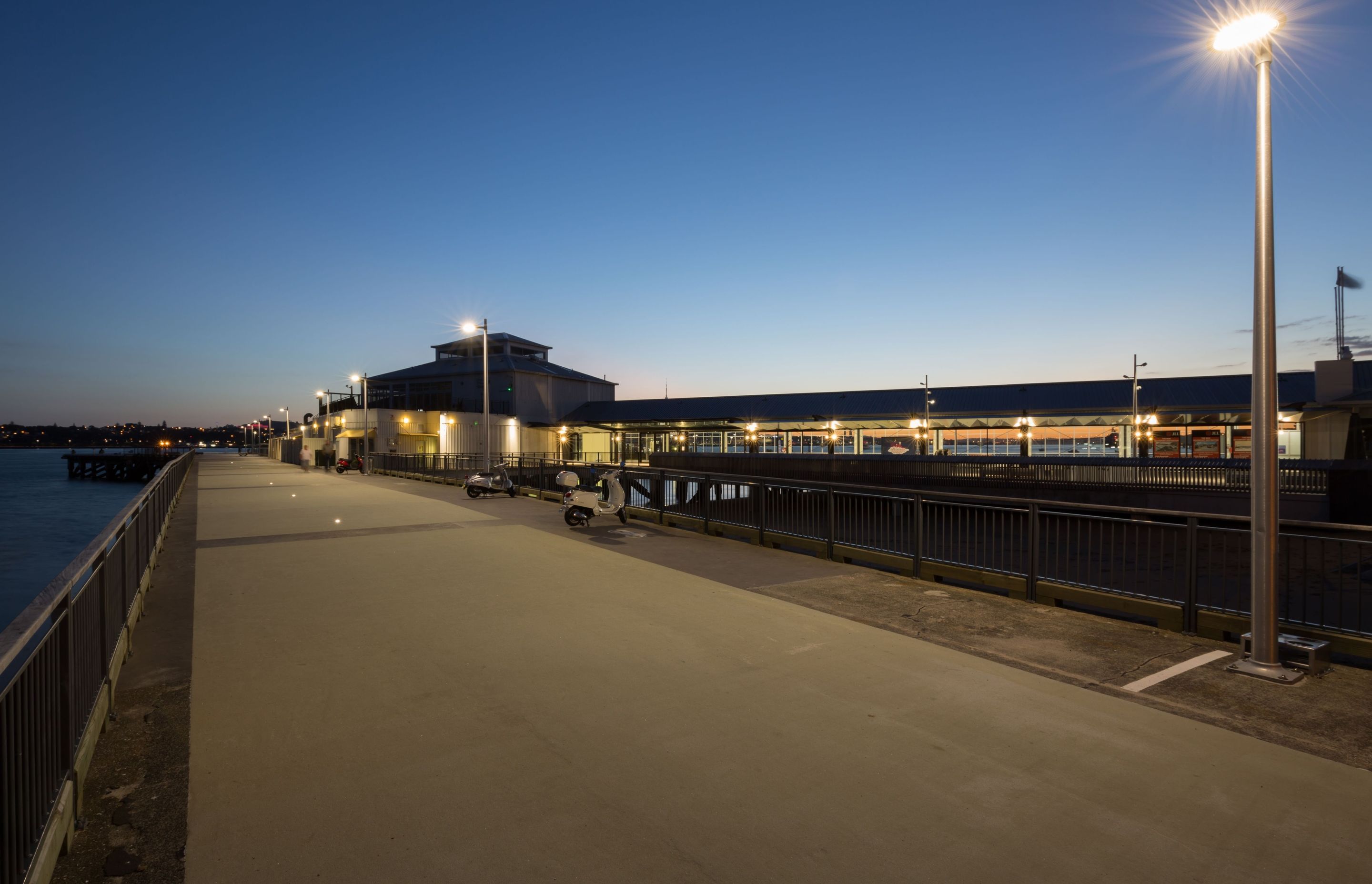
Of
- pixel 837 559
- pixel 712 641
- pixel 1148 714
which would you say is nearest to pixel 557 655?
pixel 712 641

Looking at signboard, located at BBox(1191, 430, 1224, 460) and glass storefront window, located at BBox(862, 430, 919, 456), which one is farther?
glass storefront window, located at BBox(862, 430, 919, 456)

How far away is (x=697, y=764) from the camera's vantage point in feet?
13.7

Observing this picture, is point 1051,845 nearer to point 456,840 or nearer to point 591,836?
point 591,836

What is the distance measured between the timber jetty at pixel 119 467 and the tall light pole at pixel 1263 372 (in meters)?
127

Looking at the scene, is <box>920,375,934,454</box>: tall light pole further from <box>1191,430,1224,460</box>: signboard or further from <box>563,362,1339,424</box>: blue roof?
<box>1191,430,1224,460</box>: signboard

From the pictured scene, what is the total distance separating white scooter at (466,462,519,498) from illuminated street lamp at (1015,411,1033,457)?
121ft

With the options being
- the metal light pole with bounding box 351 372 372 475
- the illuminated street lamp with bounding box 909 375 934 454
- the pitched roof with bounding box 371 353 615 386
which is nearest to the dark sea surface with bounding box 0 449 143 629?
the metal light pole with bounding box 351 372 372 475

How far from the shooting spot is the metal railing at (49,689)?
281 centimetres

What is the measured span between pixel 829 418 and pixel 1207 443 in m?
25.2

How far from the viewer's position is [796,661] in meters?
6.06

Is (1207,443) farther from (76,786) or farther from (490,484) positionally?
(76,786)

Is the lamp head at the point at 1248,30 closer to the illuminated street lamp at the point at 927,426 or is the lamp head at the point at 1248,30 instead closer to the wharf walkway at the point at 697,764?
the wharf walkway at the point at 697,764

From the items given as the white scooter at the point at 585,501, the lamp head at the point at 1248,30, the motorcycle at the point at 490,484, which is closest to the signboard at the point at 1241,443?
the motorcycle at the point at 490,484

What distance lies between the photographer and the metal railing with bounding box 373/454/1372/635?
6.94 m
